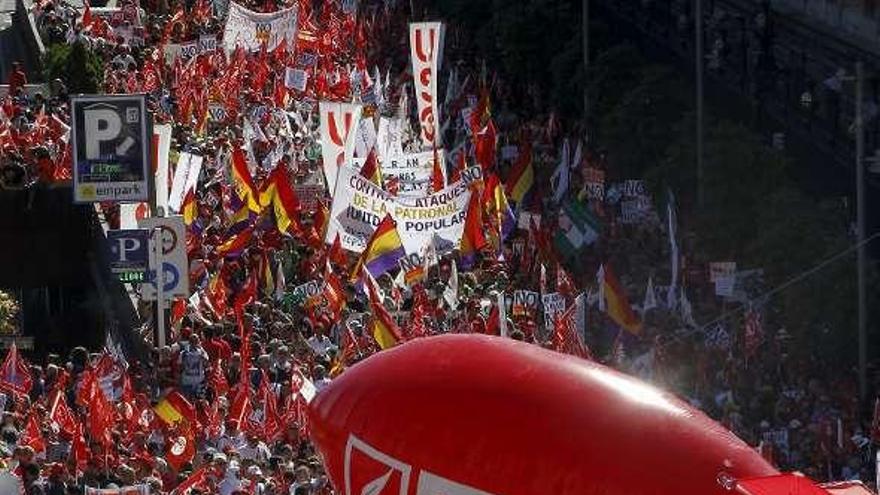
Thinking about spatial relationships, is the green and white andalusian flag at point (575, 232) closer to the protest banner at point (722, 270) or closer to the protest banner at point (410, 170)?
the protest banner at point (410, 170)

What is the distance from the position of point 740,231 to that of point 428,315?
7028 millimetres

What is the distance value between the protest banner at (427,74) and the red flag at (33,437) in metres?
14.9

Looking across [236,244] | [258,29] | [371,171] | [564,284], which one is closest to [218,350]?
[564,284]

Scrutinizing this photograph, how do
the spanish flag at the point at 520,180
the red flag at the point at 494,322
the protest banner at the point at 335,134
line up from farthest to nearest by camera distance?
1. the spanish flag at the point at 520,180
2. the protest banner at the point at 335,134
3. the red flag at the point at 494,322

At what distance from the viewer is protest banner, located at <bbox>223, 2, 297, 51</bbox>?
5066cm

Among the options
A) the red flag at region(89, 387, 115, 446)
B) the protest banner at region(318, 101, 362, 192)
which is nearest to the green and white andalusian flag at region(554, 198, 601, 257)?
the protest banner at region(318, 101, 362, 192)

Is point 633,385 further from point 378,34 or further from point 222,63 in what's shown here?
point 378,34

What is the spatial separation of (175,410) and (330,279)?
515 centimetres

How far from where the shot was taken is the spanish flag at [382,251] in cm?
3444

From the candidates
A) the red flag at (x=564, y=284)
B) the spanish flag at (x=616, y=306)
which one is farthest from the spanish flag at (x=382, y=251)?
the spanish flag at (x=616, y=306)

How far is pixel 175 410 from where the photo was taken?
28.8 meters

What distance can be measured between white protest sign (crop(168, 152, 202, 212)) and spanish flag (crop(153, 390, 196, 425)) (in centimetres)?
912

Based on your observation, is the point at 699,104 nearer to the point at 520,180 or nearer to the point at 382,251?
the point at 520,180

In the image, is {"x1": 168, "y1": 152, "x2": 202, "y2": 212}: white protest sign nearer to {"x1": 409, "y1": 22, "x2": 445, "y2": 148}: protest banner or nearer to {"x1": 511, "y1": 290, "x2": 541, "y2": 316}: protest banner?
{"x1": 409, "y1": 22, "x2": 445, "y2": 148}: protest banner
